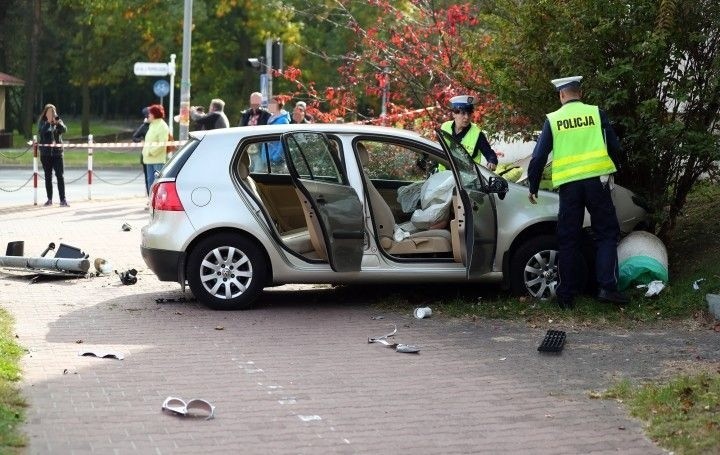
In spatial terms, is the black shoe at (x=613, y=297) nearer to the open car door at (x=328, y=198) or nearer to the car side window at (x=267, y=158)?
the open car door at (x=328, y=198)

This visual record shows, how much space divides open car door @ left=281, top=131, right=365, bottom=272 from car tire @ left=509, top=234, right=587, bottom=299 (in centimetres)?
133

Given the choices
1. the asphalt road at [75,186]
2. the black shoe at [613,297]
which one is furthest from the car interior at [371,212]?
the asphalt road at [75,186]

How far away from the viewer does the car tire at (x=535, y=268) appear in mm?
11133

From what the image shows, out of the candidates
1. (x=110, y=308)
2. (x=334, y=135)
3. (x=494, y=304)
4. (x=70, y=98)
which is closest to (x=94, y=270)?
(x=110, y=308)

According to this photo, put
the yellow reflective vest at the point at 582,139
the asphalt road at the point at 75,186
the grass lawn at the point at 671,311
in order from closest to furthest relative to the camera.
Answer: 1. the grass lawn at the point at 671,311
2. the yellow reflective vest at the point at 582,139
3. the asphalt road at the point at 75,186

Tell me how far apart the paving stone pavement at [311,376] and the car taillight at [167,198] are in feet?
2.87

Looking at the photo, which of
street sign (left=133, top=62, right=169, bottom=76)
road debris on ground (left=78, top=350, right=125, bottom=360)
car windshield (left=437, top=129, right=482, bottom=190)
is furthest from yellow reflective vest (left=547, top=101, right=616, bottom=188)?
street sign (left=133, top=62, right=169, bottom=76)

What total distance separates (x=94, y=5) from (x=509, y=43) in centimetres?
3721

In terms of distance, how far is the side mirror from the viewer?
10922 millimetres

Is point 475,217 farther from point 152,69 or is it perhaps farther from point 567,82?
point 152,69

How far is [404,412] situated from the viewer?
24.7 ft

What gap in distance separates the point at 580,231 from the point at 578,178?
430 millimetres

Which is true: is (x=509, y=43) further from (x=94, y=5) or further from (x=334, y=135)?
(x=94, y=5)

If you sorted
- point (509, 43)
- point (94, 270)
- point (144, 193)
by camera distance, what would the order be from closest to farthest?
point (509, 43) < point (94, 270) < point (144, 193)
